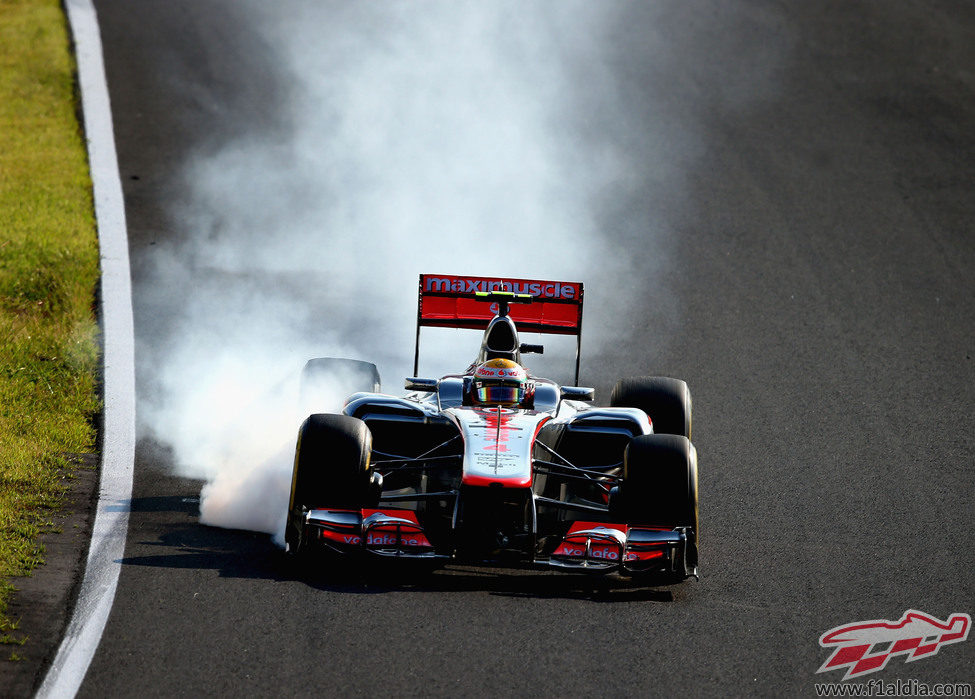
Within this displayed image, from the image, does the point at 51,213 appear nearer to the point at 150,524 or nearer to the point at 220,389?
the point at 220,389

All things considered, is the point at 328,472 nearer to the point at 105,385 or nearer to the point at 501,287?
the point at 501,287

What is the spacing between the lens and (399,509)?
841cm

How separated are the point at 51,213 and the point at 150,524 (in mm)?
6412

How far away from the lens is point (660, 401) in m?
9.66

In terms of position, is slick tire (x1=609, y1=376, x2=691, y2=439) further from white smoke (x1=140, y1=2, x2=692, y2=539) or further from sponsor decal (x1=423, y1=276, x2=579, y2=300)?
white smoke (x1=140, y1=2, x2=692, y2=539)

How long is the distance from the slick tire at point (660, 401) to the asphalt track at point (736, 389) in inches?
24.9

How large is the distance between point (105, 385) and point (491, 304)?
10.7 ft

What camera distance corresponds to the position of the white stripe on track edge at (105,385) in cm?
711

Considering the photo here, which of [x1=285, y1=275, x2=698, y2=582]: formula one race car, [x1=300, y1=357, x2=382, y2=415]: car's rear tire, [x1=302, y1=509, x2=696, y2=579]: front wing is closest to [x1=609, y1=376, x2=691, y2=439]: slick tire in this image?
[x1=285, y1=275, x2=698, y2=582]: formula one race car

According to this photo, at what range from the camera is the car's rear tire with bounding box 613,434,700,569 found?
8148 millimetres
